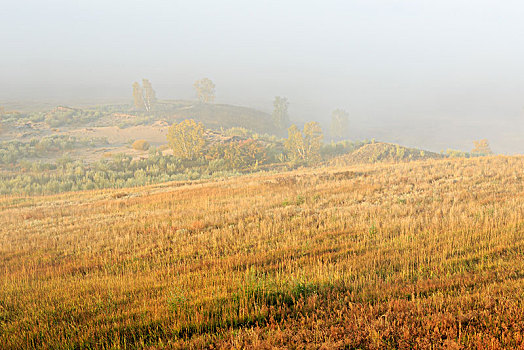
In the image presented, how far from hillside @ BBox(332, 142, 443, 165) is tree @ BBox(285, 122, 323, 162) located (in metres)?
3.85

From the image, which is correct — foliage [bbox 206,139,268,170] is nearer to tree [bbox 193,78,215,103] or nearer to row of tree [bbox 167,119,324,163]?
row of tree [bbox 167,119,324,163]

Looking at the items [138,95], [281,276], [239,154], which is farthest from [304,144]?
[138,95]

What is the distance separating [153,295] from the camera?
4.79m

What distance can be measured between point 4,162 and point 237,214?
40182 mm

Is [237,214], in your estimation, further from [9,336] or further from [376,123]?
[376,123]

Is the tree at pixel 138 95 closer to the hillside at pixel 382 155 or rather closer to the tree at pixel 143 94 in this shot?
the tree at pixel 143 94

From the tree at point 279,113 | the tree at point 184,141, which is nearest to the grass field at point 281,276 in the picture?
the tree at point 184,141

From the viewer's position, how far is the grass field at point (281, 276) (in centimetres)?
335

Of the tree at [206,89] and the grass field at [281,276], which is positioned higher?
the tree at [206,89]

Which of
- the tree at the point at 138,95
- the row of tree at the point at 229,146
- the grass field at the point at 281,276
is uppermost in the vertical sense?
the tree at the point at 138,95

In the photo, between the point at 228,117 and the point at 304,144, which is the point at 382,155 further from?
the point at 228,117

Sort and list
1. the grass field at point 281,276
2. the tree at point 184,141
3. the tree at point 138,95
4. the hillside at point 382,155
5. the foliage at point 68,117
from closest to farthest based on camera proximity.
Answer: the grass field at point 281,276
the hillside at point 382,155
the tree at point 184,141
the foliage at point 68,117
the tree at point 138,95

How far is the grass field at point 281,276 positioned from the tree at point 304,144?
34583 millimetres

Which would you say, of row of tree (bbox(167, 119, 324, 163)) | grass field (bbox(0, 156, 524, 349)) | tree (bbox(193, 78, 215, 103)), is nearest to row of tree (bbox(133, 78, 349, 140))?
tree (bbox(193, 78, 215, 103))
